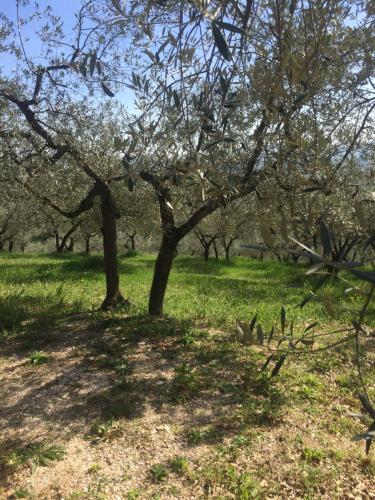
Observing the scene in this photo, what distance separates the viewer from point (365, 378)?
21.4 feet

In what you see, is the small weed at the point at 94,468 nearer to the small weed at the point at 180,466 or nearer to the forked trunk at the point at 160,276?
the small weed at the point at 180,466

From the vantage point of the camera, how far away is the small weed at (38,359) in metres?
6.95

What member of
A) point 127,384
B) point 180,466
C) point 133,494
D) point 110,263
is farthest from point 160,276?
point 133,494

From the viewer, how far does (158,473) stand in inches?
166

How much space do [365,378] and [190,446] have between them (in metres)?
3.14

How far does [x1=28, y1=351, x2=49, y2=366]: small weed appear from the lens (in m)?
6.95

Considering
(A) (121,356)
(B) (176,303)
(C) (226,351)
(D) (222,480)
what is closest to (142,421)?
(D) (222,480)

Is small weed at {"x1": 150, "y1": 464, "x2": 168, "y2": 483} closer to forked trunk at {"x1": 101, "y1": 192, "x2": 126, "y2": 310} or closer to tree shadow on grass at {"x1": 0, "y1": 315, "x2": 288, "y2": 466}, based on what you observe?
tree shadow on grass at {"x1": 0, "y1": 315, "x2": 288, "y2": 466}

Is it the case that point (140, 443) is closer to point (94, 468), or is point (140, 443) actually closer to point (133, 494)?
point (94, 468)

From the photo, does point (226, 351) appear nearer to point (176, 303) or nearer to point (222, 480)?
point (222, 480)

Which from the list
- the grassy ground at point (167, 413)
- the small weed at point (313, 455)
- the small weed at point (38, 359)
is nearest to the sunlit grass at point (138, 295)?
the grassy ground at point (167, 413)

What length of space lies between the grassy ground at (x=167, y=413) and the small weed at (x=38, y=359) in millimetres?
20

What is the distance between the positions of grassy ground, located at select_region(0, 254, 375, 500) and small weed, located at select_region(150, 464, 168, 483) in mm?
13

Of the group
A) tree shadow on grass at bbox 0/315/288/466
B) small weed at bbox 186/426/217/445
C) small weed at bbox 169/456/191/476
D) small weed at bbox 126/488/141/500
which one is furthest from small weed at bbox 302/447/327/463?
small weed at bbox 126/488/141/500
